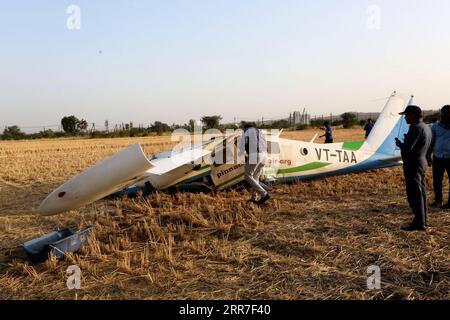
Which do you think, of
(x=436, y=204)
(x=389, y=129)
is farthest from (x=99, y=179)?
(x=389, y=129)

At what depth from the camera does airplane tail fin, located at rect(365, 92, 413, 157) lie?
9.65 metres

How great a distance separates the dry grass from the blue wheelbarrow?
12 centimetres

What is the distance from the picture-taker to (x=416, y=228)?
5082mm

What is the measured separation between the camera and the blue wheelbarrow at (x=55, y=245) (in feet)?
14.3

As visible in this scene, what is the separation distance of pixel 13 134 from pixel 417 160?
70036 millimetres

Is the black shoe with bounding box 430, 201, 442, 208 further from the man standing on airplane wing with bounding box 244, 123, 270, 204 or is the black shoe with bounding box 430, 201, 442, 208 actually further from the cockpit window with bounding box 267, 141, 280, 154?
the cockpit window with bounding box 267, 141, 280, 154

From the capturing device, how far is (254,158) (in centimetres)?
677

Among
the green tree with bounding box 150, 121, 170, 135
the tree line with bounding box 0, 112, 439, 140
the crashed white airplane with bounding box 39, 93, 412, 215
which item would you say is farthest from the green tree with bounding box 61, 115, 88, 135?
the crashed white airplane with bounding box 39, 93, 412, 215

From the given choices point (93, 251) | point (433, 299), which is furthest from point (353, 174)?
point (93, 251)

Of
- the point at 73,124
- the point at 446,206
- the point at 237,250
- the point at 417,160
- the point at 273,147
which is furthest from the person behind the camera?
the point at 73,124

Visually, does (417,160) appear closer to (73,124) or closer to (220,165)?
(220,165)

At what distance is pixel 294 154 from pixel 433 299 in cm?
546

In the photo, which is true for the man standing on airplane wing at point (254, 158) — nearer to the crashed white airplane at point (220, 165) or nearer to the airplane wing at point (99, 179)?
the crashed white airplane at point (220, 165)
